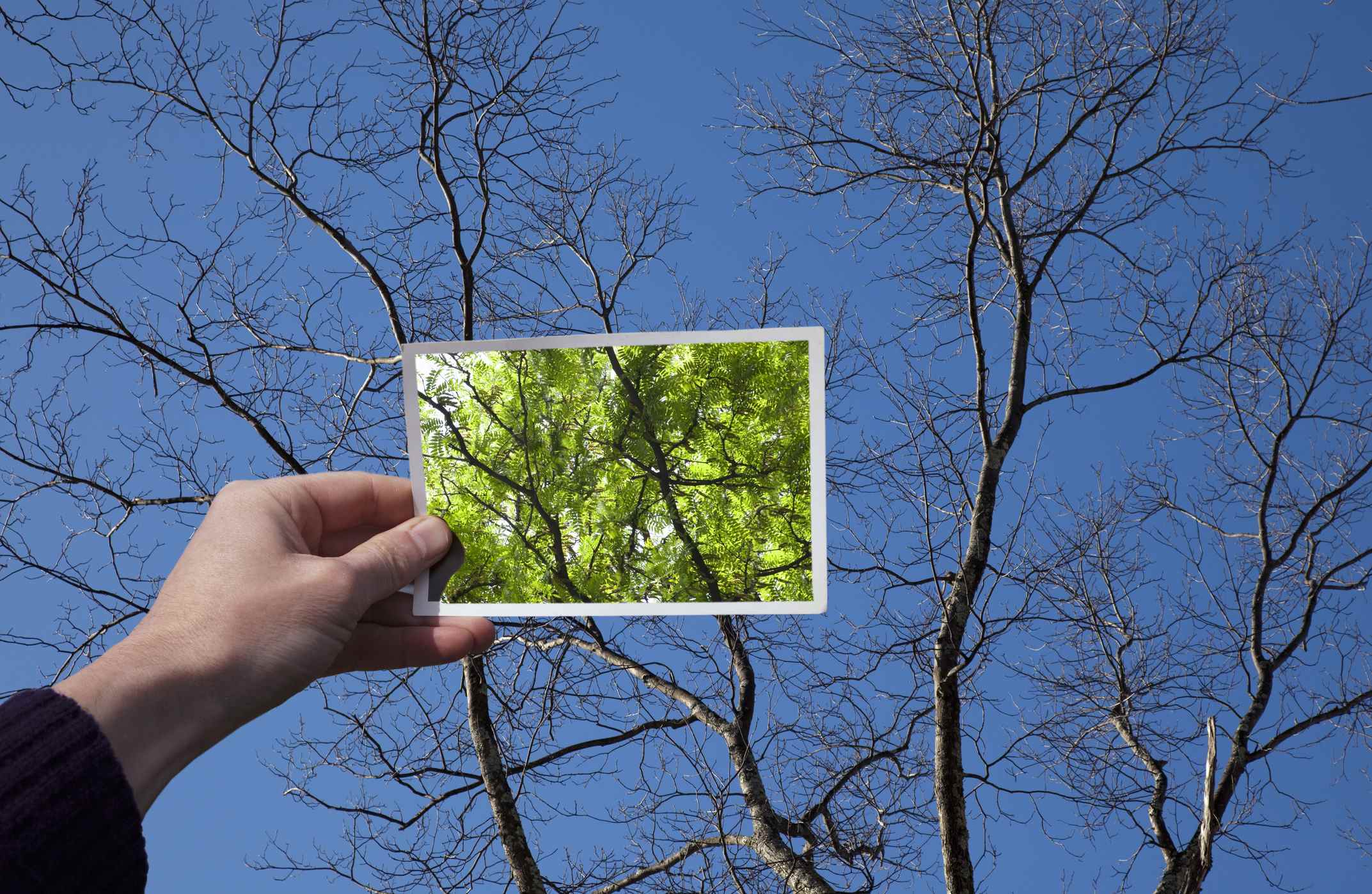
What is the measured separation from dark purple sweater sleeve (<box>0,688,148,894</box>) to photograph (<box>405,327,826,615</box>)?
30.8 inches

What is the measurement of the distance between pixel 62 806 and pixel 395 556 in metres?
0.81

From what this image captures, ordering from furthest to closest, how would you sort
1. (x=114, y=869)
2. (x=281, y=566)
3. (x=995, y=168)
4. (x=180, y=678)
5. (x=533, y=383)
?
(x=995, y=168) → (x=533, y=383) → (x=281, y=566) → (x=180, y=678) → (x=114, y=869)

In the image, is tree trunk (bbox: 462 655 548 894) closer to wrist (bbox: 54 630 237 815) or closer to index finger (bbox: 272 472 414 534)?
index finger (bbox: 272 472 414 534)

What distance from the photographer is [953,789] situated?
3.98 m

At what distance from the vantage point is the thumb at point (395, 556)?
1.57m

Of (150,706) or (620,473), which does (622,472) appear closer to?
(620,473)

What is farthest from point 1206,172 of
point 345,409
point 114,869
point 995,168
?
point 114,869

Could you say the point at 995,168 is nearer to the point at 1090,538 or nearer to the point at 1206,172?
the point at 1206,172

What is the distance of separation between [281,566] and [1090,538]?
152 inches

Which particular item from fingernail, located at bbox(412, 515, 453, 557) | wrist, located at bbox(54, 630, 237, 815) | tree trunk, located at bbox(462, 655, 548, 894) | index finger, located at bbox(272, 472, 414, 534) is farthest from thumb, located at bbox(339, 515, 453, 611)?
tree trunk, located at bbox(462, 655, 548, 894)

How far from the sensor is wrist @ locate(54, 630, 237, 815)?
3.50ft

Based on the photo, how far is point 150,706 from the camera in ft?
3.71

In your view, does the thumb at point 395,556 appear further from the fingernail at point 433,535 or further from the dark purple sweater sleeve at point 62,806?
the dark purple sweater sleeve at point 62,806

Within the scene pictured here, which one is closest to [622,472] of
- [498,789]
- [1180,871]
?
[498,789]
